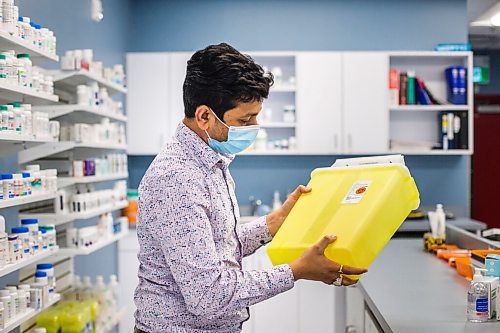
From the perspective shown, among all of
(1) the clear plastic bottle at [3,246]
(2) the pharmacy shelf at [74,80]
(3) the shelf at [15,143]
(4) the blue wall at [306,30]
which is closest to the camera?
(1) the clear plastic bottle at [3,246]

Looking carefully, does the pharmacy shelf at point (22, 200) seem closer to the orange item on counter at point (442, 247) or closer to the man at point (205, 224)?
the man at point (205, 224)

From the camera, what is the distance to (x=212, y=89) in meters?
1.89

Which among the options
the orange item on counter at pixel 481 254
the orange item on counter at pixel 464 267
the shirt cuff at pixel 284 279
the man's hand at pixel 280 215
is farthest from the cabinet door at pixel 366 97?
the shirt cuff at pixel 284 279

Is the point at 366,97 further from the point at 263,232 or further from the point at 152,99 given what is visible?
the point at 263,232

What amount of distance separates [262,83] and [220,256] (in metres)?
0.49

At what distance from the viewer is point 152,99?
18.8 feet

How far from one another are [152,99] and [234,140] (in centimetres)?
384

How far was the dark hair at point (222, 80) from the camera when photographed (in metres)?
1.88

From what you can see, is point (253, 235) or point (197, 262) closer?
point (197, 262)

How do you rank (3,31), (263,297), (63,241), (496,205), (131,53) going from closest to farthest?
1. (263,297)
2. (3,31)
3. (63,241)
4. (131,53)
5. (496,205)

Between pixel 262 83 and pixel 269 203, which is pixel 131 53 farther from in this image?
pixel 262 83

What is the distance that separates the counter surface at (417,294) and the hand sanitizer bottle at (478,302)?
0.10 ft

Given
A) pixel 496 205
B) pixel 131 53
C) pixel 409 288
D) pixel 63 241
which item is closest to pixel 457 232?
pixel 409 288

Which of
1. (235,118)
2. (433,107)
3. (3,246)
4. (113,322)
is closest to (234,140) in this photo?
(235,118)
